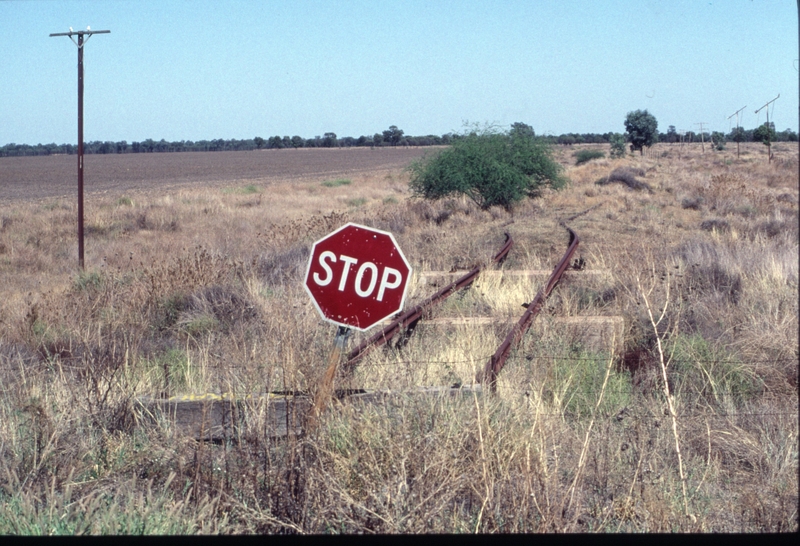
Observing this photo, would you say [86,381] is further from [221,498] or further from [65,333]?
[65,333]

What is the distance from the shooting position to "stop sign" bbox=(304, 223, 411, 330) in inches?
170

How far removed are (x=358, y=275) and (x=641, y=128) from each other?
109 meters

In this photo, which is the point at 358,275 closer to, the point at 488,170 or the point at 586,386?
the point at 586,386

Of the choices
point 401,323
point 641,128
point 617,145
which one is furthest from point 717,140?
point 401,323

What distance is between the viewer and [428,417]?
4.43 meters

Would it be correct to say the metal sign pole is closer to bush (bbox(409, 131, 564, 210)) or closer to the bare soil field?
bush (bbox(409, 131, 564, 210))

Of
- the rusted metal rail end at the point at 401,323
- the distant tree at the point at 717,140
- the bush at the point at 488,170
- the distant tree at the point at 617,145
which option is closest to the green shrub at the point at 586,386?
the rusted metal rail end at the point at 401,323

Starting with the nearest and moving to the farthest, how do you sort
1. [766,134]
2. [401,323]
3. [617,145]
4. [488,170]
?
[401,323] < [488,170] < [766,134] < [617,145]

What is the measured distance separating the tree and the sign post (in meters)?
106

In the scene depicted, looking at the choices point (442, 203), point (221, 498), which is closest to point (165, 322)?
point (221, 498)

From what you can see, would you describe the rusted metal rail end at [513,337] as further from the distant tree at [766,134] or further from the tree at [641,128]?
the tree at [641,128]

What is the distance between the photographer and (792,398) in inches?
214

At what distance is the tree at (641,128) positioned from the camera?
105m

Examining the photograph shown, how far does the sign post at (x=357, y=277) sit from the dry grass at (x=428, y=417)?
1.89ft
